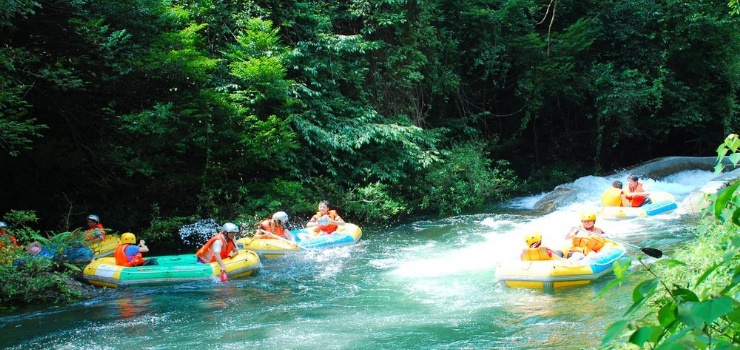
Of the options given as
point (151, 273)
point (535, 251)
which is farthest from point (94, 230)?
point (535, 251)

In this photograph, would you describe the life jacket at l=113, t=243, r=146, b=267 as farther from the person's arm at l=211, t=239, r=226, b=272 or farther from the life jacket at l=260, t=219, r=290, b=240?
the life jacket at l=260, t=219, r=290, b=240

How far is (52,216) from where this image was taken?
451 inches

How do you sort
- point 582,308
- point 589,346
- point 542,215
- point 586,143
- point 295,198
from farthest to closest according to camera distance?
point 586,143
point 542,215
point 295,198
point 582,308
point 589,346

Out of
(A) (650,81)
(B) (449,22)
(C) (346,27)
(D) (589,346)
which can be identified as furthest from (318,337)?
(A) (650,81)

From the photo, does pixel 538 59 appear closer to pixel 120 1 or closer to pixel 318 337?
pixel 120 1

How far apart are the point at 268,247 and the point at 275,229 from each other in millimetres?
511

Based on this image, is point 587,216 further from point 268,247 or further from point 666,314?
point 666,314

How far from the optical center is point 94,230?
414 inches

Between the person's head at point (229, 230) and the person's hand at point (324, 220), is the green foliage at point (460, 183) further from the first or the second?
the person's head at point (229, 230)

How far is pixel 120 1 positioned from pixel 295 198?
4.76m

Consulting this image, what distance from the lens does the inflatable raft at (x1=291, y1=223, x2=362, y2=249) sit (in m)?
11.4

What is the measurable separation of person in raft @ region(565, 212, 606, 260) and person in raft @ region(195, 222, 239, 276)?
4.98 m

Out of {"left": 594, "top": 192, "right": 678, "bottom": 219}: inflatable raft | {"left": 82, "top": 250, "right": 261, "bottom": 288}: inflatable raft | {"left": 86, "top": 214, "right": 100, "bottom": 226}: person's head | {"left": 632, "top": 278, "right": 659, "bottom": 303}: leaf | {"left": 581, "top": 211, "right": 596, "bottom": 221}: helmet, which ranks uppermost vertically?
{"left": 632, "top": 278, "right": 659, "bottom": 303}: leaf

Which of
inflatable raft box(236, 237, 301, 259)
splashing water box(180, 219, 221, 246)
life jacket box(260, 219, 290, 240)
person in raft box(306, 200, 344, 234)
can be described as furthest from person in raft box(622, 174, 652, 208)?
splashing water box(180, 219, 221, 246)
